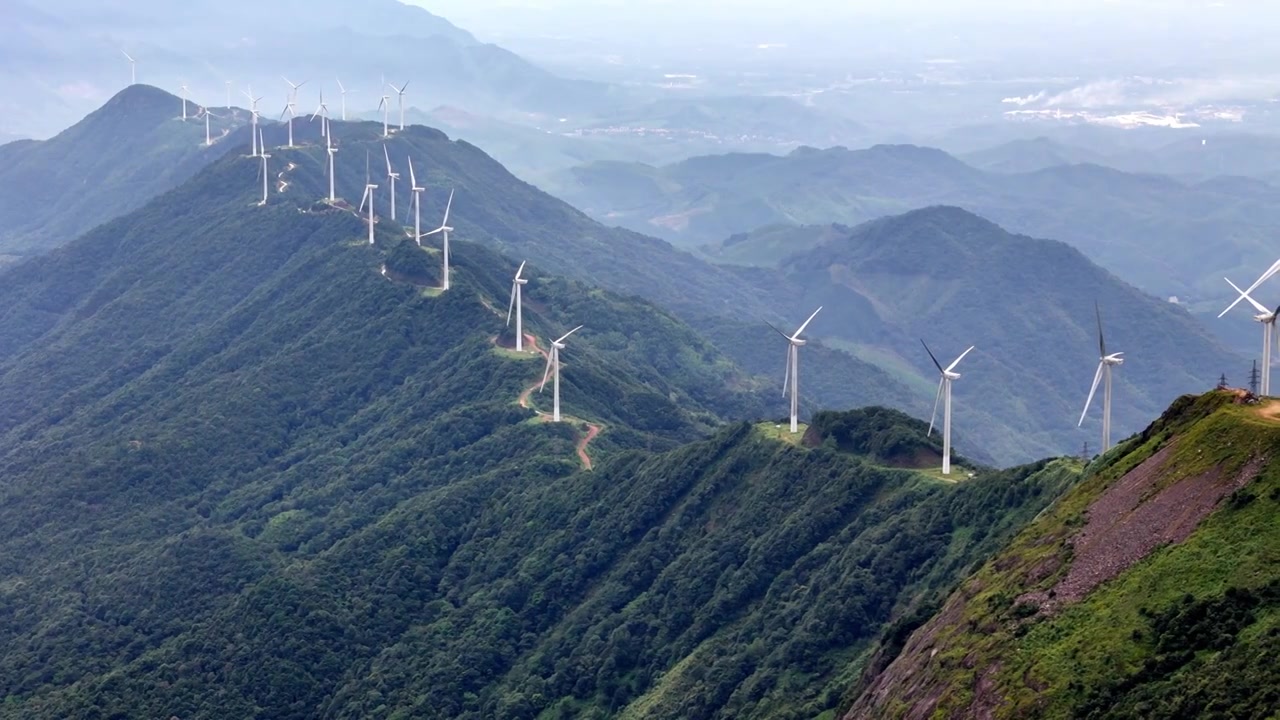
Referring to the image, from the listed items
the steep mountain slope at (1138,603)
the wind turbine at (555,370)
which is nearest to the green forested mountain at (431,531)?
the wind turbine at (555,370)

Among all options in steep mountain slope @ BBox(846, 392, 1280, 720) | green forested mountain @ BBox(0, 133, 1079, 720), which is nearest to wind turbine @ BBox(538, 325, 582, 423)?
green forested mountain @ BBox(0, 133, 1079, 720)

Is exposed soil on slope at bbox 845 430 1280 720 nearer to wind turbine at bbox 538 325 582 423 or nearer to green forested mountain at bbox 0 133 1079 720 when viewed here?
green forested mountain at bbox 0 133 1079 720

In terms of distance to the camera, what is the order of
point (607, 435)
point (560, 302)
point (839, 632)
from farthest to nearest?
point (560, 302) < point (607, 435) < point (839, 632)

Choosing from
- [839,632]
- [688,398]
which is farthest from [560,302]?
[839,632]

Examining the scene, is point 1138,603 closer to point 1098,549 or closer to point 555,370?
point 1098,549

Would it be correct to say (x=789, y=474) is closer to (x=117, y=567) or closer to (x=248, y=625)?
(x=248, y=625)

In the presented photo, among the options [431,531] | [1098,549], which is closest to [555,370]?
[431,531]

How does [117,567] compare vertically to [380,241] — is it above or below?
below
